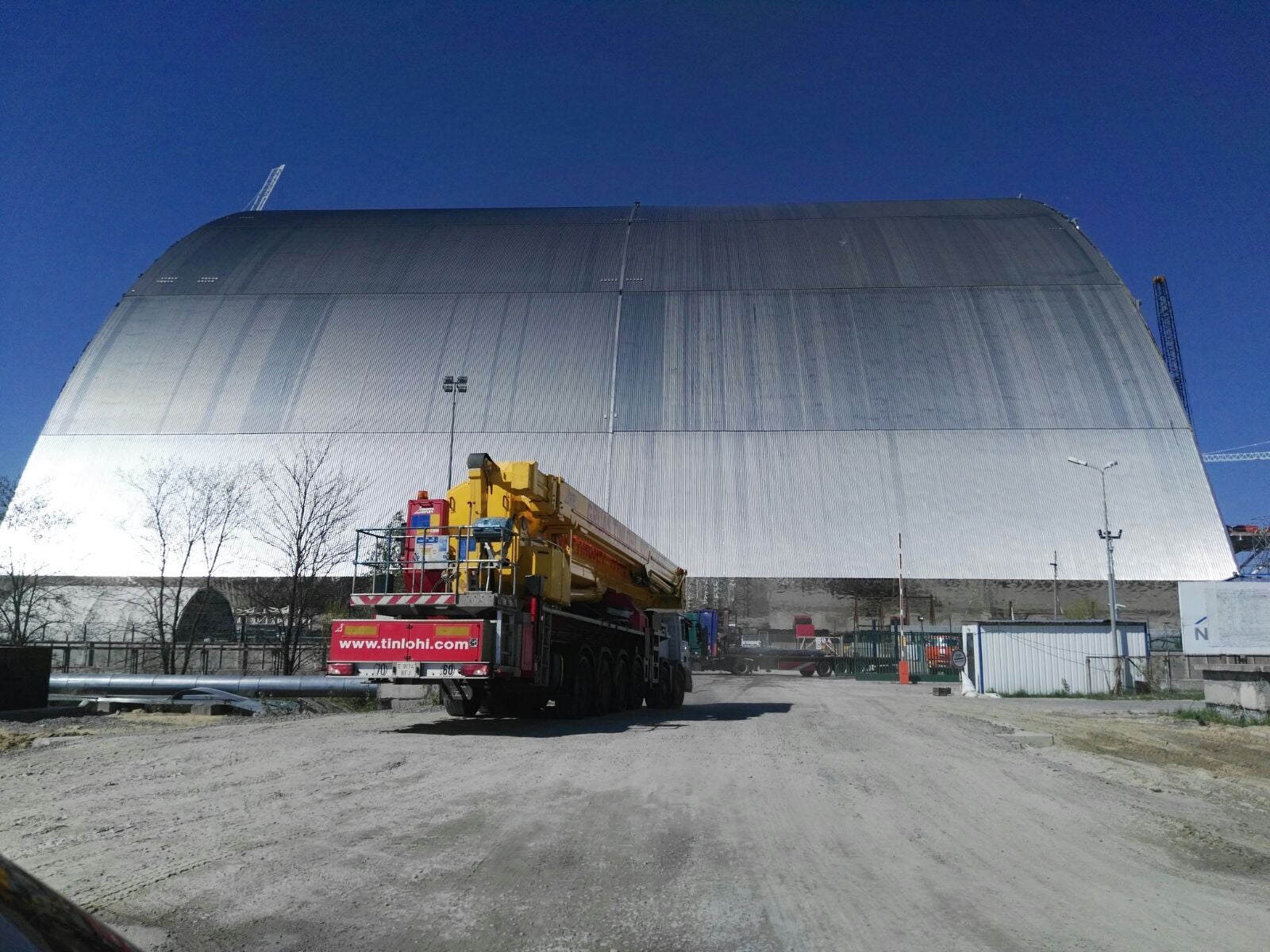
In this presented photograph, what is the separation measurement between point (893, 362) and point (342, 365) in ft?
93.7

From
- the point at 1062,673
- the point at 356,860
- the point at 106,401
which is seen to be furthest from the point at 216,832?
the point at 106,401

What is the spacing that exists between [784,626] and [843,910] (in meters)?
39.1

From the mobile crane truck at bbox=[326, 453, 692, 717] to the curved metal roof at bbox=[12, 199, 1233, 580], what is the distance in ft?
82.4

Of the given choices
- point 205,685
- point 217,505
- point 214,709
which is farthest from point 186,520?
point 214,709

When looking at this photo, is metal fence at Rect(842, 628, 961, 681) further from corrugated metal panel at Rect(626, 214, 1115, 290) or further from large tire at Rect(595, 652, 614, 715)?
large tire at Rect(595, 652, 614, 715)

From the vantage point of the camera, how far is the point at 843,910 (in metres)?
5.16

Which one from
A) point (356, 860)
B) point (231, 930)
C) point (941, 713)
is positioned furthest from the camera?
point (941, 713)

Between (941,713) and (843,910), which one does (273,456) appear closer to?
(941,713)

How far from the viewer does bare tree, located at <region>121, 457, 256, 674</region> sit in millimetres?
38875

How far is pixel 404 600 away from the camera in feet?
44.5

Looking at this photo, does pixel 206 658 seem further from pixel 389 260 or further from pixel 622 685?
pixel 389 260

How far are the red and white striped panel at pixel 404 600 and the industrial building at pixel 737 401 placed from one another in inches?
1149

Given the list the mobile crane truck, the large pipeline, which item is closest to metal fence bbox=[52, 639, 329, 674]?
the large pipeline

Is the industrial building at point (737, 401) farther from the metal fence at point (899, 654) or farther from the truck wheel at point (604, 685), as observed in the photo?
the truck wheel at point (604, 685)
